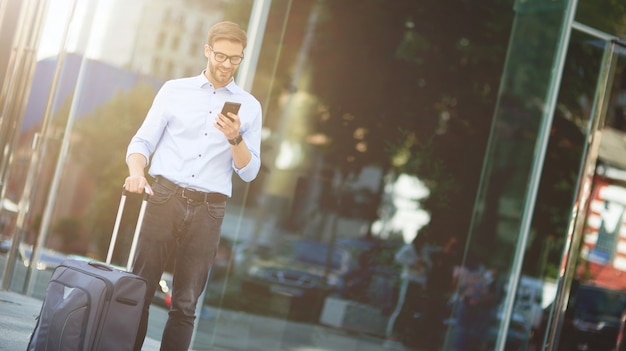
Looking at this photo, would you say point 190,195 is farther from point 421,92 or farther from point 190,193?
point 421,92

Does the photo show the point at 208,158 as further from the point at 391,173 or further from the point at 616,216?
the point at 616,216

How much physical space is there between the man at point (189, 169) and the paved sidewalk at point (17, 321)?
1111mm

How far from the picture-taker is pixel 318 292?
7.34 m

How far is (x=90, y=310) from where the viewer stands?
3691mm

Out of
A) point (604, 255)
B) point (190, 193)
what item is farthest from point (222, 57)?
point (604, 255)

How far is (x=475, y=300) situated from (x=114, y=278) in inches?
177

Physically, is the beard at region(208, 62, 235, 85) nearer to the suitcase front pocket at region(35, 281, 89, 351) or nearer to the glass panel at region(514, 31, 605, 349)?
the suitcase front pocket at region(35, 281, 89, 351)

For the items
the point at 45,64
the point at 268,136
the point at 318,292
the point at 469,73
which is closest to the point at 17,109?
the point at 45,64

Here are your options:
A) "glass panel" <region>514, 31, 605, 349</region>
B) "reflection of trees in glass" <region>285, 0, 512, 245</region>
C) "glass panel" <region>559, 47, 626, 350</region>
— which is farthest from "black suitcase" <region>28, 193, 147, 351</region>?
"glass panel" <region>559, 47, 626, 350</region>

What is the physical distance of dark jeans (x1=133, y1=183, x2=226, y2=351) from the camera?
4109 millimetres

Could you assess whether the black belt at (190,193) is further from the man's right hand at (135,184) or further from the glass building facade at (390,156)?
the glass building facade at (390,156)

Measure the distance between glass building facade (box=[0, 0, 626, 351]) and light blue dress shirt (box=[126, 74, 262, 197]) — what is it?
108 inches

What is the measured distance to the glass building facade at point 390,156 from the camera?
280 inches

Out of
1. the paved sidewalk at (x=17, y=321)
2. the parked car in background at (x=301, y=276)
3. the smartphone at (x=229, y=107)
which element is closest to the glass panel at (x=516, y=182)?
the parked car in background at (x=301, y=276)
